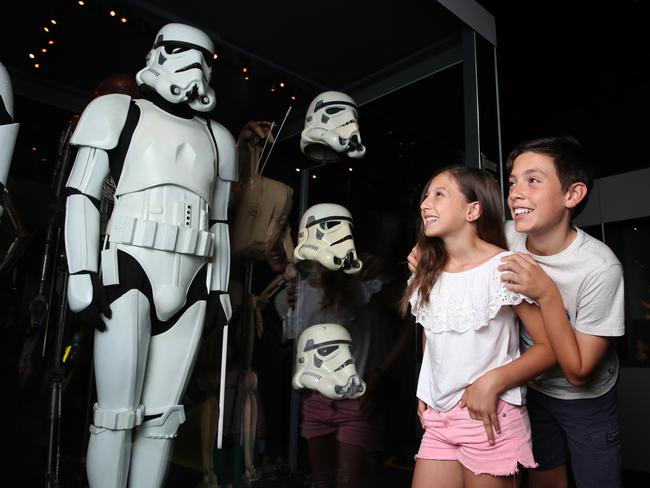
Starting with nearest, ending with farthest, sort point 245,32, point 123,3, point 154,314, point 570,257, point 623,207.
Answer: point 570,257
point 154,314
point 123,3
point 245,32
point 623,207

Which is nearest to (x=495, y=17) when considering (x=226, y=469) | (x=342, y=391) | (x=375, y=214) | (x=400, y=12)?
(x=400, y=12)

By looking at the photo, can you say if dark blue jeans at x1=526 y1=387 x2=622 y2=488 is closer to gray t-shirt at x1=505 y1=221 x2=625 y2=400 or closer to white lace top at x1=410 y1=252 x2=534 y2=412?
gray t-shirt at x1=505 y1=221 x2=625 y2=400

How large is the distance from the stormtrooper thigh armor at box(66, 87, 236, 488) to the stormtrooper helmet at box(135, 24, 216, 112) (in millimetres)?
102

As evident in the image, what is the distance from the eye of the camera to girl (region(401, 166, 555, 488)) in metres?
1.57

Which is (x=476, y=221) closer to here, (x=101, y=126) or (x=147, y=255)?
(x=147, y=255)

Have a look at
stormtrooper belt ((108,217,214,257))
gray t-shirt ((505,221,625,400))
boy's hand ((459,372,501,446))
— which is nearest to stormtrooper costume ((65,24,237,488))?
stormtrooper belt ((108,217,214,257))

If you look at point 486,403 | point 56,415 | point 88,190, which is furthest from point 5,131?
point 486,403

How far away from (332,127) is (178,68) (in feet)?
3.55

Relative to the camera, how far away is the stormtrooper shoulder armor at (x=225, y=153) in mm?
2418

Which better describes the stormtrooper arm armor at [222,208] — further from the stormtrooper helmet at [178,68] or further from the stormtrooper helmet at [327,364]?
the stormtrooper helmet at [327,364]

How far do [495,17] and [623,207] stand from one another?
6.25 ft

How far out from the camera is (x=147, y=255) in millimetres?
2055

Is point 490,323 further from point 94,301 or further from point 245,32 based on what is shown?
point 245,32

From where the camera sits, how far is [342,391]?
107 inches
